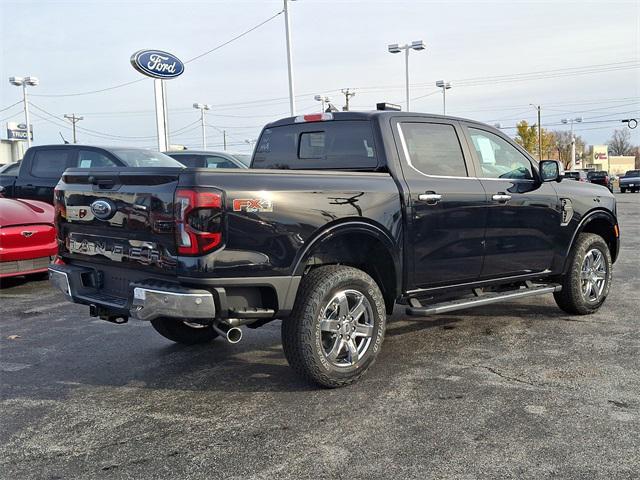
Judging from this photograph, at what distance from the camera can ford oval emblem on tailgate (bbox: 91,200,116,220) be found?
4105 millimetres

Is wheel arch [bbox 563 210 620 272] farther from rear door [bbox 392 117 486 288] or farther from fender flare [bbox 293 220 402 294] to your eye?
fender flare [bbox 293 220 402 294]

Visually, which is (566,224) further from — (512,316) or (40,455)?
(40,455)

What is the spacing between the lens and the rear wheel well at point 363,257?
14.0 feet

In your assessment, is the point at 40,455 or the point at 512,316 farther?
the point at 512,316

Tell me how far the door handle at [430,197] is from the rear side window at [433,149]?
19 centimetres

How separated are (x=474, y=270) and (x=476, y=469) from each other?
2.39 m

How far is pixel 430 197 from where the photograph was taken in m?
4.75

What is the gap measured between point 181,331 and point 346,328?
172 cm

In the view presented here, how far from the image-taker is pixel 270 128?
5633 millimetres

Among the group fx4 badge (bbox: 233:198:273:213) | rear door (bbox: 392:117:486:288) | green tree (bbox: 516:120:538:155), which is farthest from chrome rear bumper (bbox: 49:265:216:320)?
green tree (bbox: 516:120:538:155)

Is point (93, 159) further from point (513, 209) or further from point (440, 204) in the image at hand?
point (513, 209)

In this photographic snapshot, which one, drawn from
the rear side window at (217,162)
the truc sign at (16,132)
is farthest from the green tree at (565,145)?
the rear side window at (217,162)

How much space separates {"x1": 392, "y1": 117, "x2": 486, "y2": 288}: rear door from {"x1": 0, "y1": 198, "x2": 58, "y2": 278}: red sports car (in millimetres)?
4693

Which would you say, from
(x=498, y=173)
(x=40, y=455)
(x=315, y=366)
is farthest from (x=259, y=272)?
(x=498, y=173)
